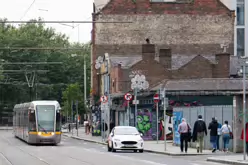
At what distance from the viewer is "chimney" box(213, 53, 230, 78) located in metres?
60.4

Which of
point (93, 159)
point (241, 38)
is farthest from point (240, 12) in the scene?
point (93, 159)

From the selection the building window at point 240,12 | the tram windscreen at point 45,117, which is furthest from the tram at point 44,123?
the building window at point 240,12

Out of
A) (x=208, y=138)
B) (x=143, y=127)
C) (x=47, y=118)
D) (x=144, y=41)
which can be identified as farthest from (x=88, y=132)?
(x=208, y=138)

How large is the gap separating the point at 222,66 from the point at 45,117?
784 inches

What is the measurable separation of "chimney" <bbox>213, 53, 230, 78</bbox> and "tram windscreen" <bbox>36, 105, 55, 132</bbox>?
740 inches

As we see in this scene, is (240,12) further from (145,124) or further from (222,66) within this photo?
(145,124)

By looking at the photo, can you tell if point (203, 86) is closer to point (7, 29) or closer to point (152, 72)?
point (152, 72)

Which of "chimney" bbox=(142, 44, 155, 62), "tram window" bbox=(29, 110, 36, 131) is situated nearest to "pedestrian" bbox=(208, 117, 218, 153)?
"tram window" bbox=(29, 110, 36, 131)

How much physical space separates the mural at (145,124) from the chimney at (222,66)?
10.5 meters

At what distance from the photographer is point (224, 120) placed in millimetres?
36031

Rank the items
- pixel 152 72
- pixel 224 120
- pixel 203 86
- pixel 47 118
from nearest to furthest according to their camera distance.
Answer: pixel 224 120 < pixel 47 118 < pixel 203 86 < pixel 152 72

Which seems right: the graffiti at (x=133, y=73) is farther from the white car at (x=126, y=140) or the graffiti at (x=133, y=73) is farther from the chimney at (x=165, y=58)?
the white car at (x=126, y=140)

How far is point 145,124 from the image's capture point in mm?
53125

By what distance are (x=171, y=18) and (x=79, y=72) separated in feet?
144
